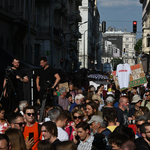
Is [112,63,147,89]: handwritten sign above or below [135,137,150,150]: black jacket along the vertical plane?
above

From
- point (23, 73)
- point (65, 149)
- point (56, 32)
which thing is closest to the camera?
point (65, 149)

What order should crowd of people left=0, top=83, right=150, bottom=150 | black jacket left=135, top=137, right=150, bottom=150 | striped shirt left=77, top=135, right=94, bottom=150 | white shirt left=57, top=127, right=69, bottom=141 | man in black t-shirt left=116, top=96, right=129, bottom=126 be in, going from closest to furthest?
crowd of people left=0, top=83, right=150, bottom=150
black jacket left=135, top=137, right=150, bottom=150
striped shirt left=77, top=135, right=94, bottom=150
white shirt left=57, top=127, right=69, bottom=141
man in black t-shirt left=116, top=96, right=129, bottom=126

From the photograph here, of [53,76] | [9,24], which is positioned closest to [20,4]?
[9,24]

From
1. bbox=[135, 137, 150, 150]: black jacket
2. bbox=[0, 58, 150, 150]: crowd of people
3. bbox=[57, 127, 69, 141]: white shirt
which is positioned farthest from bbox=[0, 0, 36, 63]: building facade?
bbox=[135, 137, 150, 150]: black jacket

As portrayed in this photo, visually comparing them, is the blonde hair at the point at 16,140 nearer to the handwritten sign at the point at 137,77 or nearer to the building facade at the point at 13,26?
the handwritten sign at the point at 137,77

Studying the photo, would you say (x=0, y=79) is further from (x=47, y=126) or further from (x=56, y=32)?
(x=56, y=32)

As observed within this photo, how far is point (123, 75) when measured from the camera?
1864 centimetres

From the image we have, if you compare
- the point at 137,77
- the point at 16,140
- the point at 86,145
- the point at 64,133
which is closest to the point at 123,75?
the point at 137,77

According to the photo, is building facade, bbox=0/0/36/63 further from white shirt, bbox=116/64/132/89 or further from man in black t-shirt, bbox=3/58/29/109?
man in black t-shirt, bbox=3/58/29/109

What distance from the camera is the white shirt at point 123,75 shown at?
18.2 meters

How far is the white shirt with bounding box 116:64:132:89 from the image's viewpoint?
1825 centimetres

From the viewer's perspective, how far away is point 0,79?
1049 centimetres

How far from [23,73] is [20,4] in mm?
20407

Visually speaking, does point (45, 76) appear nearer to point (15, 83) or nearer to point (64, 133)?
point (15, 83)
